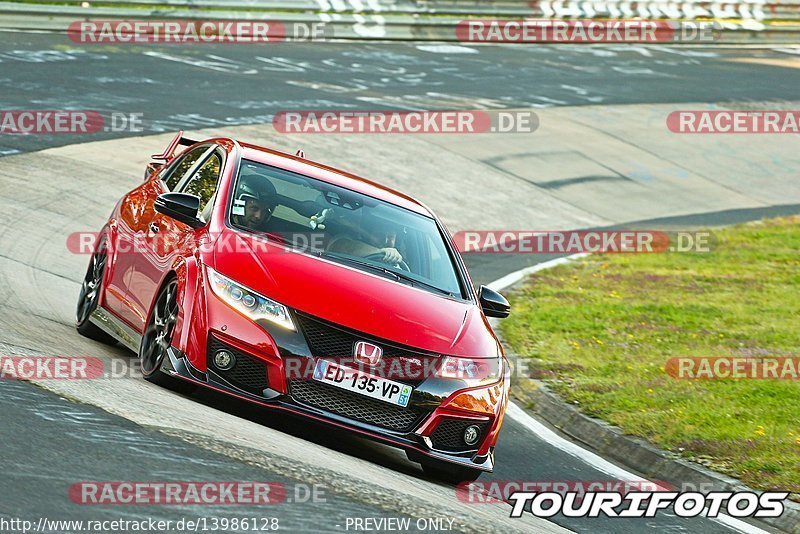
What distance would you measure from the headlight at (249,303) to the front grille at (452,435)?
1025 millimetres

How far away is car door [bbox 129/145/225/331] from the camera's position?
26.2 feet

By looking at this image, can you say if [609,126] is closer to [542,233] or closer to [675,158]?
[675,158]

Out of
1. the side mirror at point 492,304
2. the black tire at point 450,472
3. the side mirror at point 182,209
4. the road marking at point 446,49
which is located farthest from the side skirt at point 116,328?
the road marking at point 446,49

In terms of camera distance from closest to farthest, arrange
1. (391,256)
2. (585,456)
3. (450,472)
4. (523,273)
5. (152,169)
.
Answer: (450,472) → (391,256) → (585,456) → (152,169) → (523,273)

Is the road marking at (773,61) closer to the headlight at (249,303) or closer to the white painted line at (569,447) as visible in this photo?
the white painted line at (569,447)

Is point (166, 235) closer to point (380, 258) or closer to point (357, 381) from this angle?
point (380, 258)

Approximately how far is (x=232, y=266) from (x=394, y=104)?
53.5ft

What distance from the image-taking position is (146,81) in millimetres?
21375

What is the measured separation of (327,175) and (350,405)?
2.25 metres

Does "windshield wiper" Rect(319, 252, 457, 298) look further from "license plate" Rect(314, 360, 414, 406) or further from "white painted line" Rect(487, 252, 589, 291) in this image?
"white painted line" Rect(487, 252, 589, 291)

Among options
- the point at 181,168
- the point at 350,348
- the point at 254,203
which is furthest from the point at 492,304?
the point at 181,168

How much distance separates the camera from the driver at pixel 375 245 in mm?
8055

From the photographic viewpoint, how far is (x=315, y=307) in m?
7.07

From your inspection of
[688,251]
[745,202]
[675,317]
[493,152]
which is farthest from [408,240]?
[745,202]
